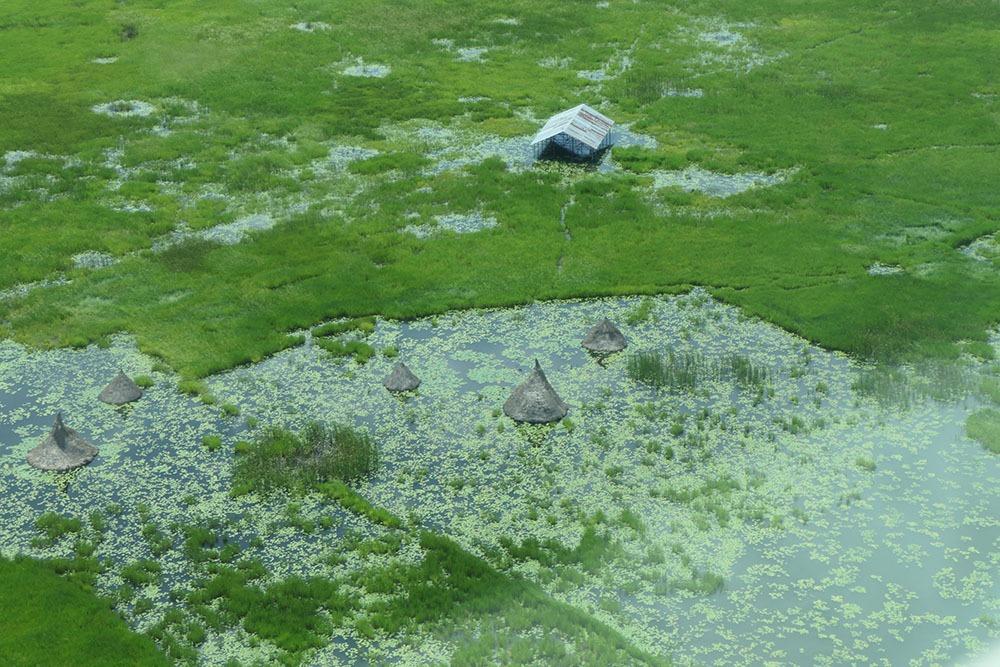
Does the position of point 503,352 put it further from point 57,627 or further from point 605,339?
point 57,627

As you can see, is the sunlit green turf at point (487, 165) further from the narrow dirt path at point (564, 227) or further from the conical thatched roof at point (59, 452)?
the conical thatched roof at point (59, 452)

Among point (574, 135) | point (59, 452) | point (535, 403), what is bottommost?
point (59, 452)

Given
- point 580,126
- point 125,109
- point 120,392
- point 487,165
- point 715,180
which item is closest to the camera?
point 120,392

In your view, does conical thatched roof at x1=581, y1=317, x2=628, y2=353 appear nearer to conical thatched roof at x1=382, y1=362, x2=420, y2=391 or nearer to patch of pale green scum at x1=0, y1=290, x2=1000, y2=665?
patch of pale green scum at x1=0, y1=290, x2=1000, y2=665

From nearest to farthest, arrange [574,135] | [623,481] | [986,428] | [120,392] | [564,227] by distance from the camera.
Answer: [623,481] < [986,428] < [120,392] < [564,227] < [574,135]

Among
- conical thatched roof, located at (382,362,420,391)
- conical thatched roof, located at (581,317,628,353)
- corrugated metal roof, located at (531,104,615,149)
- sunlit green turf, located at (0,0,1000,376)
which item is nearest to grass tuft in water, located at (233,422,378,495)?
conical thatched roof, located at (382,362,420,391)

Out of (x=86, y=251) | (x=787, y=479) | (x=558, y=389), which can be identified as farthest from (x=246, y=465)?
(x=86, y=251)

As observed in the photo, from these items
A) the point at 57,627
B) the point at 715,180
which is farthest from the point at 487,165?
the point at 57,627

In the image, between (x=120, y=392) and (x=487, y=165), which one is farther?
(x=487, y=165)
